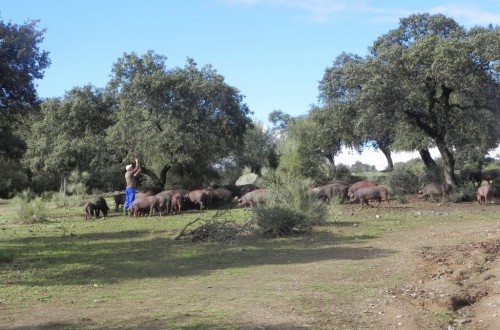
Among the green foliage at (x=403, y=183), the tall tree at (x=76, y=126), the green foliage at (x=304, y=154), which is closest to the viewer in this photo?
the green foliage at (x=403, y=183)

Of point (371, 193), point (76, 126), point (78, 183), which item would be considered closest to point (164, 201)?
point (371, 193)

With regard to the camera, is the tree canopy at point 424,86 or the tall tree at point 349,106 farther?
the tall tree at point 349,106

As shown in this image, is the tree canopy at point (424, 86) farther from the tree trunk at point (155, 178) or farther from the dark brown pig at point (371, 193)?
the tree trunk at point (155, 178)

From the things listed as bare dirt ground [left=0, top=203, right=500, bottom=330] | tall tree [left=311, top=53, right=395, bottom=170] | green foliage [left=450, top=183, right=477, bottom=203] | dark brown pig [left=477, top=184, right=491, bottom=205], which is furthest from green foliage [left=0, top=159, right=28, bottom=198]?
bare dirt ground [left=0, top=203, right=500, bottom=330]

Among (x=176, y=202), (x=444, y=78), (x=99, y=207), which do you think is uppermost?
(x=444, y=78)

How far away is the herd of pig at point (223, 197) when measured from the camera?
2230cm

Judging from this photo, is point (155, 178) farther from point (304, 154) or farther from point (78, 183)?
point (304, 154)

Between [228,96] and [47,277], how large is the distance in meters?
22.6

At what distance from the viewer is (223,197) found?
26.5m

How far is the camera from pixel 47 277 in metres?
10.3

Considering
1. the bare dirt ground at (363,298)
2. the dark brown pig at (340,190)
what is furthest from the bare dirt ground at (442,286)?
the dark brown pig at (340,190)

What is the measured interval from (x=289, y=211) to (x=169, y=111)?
1639cm

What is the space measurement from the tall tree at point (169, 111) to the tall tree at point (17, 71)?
13517mm

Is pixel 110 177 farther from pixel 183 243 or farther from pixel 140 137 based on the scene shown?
pixel 183 243
